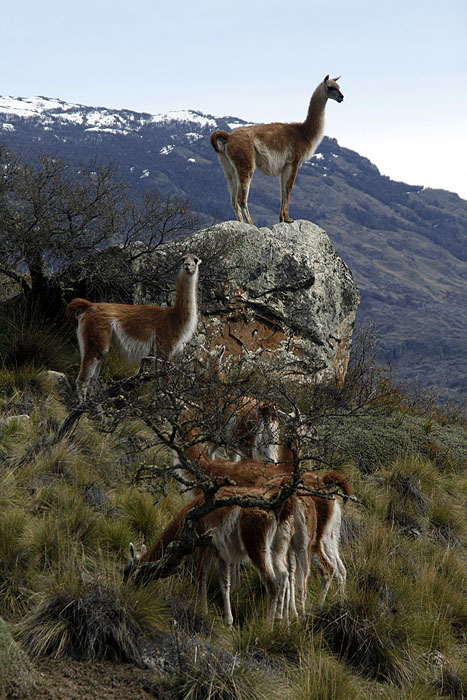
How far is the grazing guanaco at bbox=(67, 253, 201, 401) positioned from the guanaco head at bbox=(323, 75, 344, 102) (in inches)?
230

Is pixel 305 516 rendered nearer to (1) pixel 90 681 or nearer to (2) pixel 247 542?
(2) pixel 247 542

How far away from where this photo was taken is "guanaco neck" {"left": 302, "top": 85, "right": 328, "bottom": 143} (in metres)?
11.9

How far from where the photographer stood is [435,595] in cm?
566

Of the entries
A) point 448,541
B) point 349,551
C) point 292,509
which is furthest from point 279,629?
point 448,541

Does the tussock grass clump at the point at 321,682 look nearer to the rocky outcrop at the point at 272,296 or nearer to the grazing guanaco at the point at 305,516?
the grazing guanaco at the point at 305,516

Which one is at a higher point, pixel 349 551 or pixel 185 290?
pixel 185 290

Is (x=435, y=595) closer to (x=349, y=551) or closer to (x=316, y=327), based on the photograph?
(x=349, y=551)

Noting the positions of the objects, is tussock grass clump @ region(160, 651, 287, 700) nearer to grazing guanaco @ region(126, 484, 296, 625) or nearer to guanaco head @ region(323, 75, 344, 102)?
grazing guanaco @ region(126, 484, 296, 625)

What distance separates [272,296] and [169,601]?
728 cm

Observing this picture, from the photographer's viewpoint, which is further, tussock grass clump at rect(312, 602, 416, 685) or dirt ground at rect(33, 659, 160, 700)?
tussock grass clump at rect(312, 602, 416, 685)

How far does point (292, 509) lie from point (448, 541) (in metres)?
3.63

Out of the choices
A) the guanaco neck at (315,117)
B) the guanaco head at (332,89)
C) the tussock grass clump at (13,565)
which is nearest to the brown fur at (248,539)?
the tussock grass clump at (13,565)

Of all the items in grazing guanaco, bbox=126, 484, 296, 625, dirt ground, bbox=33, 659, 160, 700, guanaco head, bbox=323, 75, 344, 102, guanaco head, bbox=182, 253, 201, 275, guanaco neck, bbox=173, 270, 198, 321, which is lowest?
dirt ground, bbox=33, 659, 160, 700

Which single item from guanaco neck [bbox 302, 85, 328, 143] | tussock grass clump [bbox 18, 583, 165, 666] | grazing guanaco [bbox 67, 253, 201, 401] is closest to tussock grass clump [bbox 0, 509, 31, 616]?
tussock grass clump [bbox 18, 583, 165, 666]
